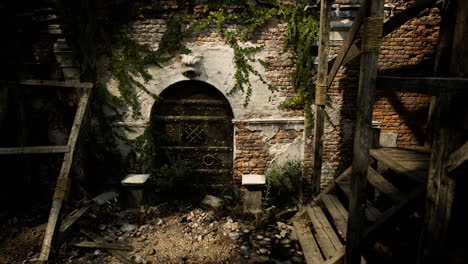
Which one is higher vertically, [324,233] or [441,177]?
[441,177]

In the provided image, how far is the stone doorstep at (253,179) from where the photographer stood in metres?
4.97

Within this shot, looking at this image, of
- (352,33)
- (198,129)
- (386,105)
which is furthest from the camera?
(198,129)

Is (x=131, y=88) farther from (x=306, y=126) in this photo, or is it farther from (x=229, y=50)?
(x=306, y=126)

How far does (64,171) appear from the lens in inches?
163

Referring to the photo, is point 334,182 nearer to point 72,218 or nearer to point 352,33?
point 352,33

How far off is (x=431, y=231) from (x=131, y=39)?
5.14 meters

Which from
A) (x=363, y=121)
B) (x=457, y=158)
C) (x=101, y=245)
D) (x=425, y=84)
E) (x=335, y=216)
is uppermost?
(x=425, y=84)

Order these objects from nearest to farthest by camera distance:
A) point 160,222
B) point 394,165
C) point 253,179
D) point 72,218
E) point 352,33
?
point 352,33
point 394,165
point 72,218
point 160,222
point 253,179

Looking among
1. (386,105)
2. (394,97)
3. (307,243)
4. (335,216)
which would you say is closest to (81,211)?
(307,243)

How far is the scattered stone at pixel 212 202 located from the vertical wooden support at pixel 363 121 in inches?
106

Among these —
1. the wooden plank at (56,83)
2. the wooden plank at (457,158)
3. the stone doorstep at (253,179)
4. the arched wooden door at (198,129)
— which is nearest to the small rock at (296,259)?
the stone doorstep at (253,179)

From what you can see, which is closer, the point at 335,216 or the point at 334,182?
the point at 335,216

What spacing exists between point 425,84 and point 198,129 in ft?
13.4

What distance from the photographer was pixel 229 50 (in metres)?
5.14
